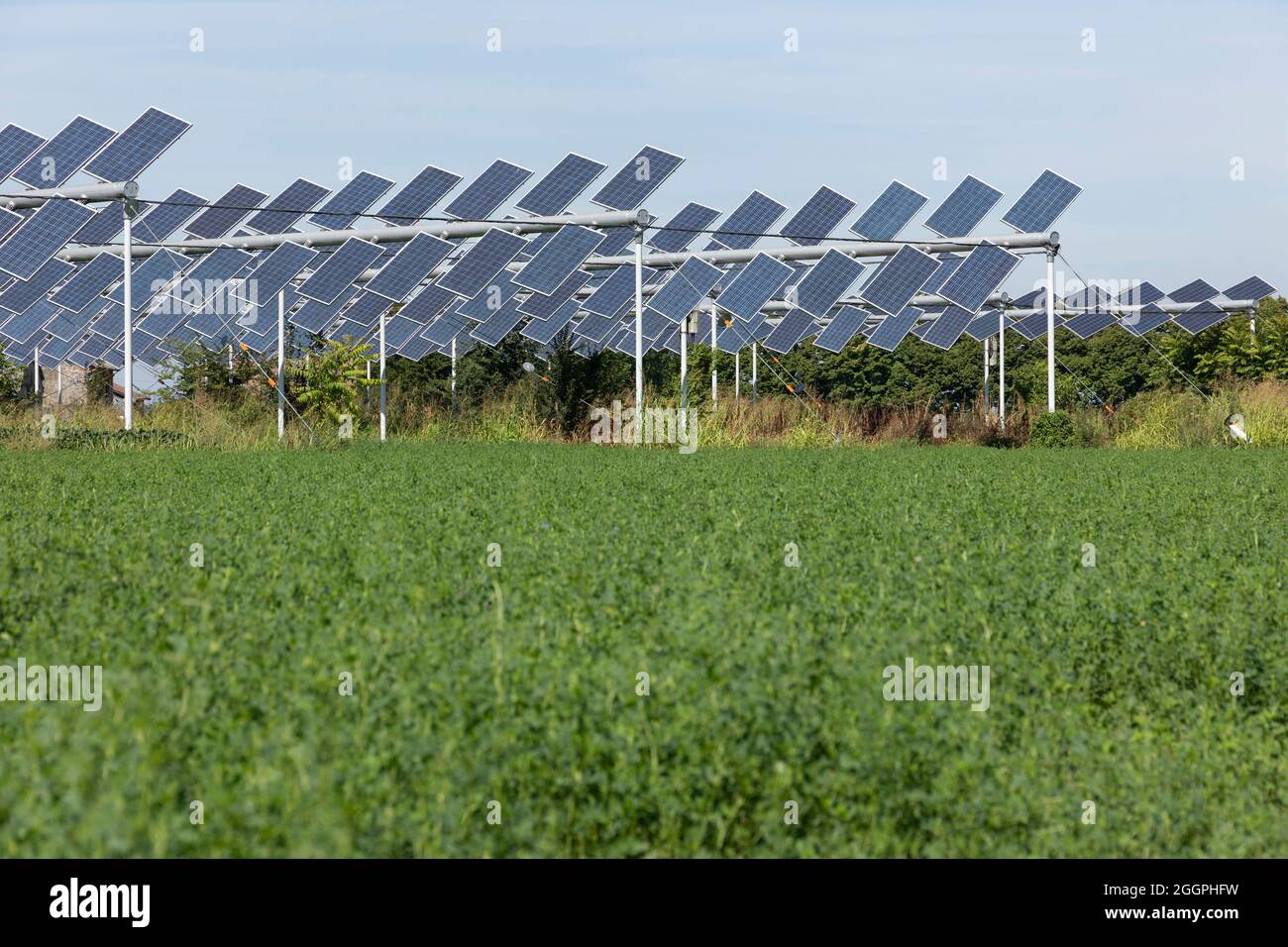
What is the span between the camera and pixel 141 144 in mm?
24812

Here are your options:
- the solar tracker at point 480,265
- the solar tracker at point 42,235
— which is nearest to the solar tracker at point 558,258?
the solar tracker at point 480,265

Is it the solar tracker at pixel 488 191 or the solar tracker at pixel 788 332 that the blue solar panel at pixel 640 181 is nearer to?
the solar tracker at pixel 488 191

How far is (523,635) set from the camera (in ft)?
16.2

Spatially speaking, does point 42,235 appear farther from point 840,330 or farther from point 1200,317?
point 1200,317

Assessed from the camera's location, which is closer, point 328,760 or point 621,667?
point 328,760

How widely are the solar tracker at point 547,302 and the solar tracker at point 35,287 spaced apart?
9765 mm

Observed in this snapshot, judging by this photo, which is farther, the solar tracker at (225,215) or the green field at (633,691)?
the solar tracker at (225,215)

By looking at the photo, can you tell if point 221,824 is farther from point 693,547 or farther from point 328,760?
point 693,547

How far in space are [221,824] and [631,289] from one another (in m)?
27.1

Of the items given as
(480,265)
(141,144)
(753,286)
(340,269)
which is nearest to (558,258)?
(480,265)

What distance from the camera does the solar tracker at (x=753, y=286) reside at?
27.4 m

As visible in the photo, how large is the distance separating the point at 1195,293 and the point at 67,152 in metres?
28.2

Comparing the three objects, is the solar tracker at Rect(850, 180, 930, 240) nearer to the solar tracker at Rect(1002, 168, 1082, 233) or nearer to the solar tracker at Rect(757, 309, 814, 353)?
the solar tracker at Rect(1002, 168, 1082, 233)

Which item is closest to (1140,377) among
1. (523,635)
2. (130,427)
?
(130,427)
